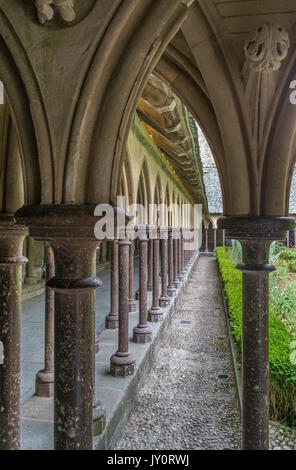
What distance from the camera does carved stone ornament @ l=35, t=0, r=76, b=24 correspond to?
1465 mm

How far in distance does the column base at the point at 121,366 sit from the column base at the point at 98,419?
3.50 feet

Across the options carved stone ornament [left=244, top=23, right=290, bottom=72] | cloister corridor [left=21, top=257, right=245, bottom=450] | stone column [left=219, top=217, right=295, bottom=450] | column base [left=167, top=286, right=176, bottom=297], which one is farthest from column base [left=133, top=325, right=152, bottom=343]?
carved stone ornament [left=244, top=23, right=290, bottom=72]

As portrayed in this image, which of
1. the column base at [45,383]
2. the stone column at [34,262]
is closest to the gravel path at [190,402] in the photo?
the column base at [45,383]

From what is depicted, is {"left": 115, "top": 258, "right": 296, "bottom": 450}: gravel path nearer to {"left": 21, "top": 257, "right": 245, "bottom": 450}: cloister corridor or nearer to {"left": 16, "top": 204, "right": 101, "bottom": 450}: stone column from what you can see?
{"left": 21, "top": 257, "right": 245, "bottom": 450}: cloister corridor

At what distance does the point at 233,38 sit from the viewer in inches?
89.2

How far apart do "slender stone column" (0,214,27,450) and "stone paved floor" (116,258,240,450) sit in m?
1.55

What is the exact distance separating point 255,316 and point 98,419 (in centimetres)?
163

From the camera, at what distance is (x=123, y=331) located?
4.40 metres

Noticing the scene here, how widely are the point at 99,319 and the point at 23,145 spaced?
5451 mm

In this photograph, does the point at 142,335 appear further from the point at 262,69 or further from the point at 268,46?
the point at 268,46

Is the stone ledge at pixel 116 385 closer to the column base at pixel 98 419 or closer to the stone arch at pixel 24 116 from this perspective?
the column base at pixel 98 419

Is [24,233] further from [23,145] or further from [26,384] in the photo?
[26,384]

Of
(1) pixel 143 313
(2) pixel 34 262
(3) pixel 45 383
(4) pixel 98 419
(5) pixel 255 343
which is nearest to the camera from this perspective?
(5) pixel 255 343

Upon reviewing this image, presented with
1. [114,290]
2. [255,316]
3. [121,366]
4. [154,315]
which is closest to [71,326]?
[255,316]
